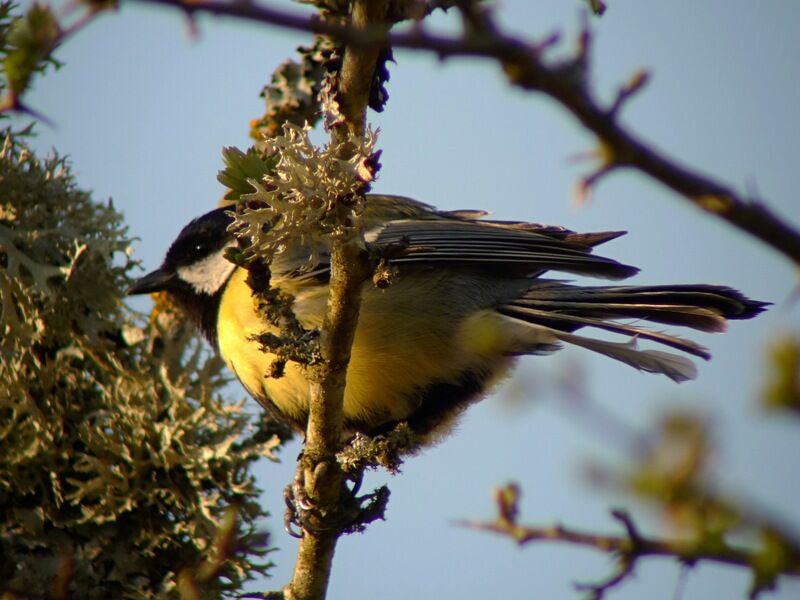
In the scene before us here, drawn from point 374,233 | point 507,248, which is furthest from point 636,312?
point 374,233

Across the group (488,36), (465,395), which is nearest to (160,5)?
(488,36)

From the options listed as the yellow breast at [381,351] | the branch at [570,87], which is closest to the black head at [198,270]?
the yellow breast at [381,351]

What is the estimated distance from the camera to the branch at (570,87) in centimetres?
84

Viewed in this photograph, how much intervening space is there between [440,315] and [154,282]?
1284mm

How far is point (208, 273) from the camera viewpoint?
4176 millimetres

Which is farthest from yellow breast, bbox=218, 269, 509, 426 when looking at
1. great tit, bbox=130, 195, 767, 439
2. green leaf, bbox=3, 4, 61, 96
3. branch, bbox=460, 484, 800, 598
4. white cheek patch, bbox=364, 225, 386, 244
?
green leaf, bbox=3, 4, 61, 96

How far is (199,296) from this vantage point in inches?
158

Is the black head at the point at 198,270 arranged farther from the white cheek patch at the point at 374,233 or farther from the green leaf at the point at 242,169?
the green leaf at the point at 242,169

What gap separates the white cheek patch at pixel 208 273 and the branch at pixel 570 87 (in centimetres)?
322

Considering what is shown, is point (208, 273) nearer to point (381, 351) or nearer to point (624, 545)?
point (381, 351)

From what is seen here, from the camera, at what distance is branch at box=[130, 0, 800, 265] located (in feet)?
2.74

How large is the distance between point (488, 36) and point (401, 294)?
8.81 ft

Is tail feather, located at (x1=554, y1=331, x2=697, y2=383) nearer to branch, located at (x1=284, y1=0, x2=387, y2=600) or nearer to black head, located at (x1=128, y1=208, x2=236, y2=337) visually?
branch, located at (x1=284, y1=0, x2=387, y2=600)

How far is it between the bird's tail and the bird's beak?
1.42 m
